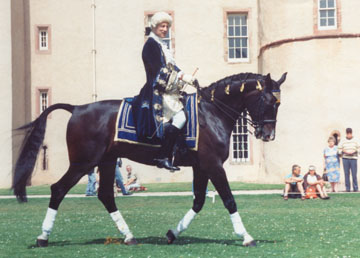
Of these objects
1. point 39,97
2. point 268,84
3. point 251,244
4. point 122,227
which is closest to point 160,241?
point 122,227

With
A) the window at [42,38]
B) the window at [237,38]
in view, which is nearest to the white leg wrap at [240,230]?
the window at [237,38]

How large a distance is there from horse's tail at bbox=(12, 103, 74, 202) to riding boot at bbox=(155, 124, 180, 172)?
1549 mm

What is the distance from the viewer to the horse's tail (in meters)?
9.24

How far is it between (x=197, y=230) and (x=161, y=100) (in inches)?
103

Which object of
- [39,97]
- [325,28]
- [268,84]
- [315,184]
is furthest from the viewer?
[39,97]

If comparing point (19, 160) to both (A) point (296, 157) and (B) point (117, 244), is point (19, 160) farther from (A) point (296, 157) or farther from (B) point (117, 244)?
(A) point (296, 157)

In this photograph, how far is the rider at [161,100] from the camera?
863 centimetres

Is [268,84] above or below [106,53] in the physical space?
below

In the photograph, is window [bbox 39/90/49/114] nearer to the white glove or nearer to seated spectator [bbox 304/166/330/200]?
seated spectator [bbox 304/166/330/200]

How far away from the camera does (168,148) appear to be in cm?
865

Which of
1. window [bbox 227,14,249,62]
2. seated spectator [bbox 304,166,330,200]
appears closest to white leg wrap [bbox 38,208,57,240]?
seated spectator [bbox 304,166,330,200]

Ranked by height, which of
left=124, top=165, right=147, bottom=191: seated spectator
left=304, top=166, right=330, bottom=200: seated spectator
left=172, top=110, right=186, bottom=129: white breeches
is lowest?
left=124, top=165, right=147, bottom=191: seated spectator

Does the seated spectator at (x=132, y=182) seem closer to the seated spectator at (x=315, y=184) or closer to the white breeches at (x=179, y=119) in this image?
the seated spectator at (x=315, y=184)

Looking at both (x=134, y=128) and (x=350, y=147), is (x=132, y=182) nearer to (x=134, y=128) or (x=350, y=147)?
(x=350, y=147)
